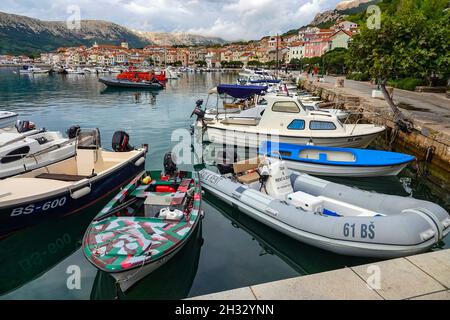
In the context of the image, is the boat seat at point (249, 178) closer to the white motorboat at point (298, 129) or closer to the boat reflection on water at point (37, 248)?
the white motorboat at point (298, 129)

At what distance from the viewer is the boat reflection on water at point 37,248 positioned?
6711 mm

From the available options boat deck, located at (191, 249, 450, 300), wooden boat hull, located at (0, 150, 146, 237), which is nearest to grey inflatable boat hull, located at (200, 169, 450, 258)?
boat deck, located at (191, 249, 450, 300)

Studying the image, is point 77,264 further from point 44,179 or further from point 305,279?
point 305,279

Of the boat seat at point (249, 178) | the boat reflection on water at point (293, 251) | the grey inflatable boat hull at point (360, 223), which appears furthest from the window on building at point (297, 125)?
the boat reflection on water at point (293, 251)

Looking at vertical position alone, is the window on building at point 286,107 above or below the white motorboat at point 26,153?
above

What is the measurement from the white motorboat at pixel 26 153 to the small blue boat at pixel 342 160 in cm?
692

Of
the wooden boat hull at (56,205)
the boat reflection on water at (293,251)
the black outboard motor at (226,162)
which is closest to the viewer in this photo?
the boat reflection on water at (293,251)

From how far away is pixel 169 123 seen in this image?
73.0 feet

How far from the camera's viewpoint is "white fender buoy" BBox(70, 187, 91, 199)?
26.7ft

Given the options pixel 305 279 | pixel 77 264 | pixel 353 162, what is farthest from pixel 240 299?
pixel 353 162

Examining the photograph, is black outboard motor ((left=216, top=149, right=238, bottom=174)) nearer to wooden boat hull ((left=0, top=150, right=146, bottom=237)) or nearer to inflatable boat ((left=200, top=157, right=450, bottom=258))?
inflatable boat ((left=200, top=157, right=450, bottom=258))

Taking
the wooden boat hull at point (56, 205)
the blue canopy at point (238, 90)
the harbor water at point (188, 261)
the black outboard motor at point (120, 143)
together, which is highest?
the blue canopy at point (238, 90)
